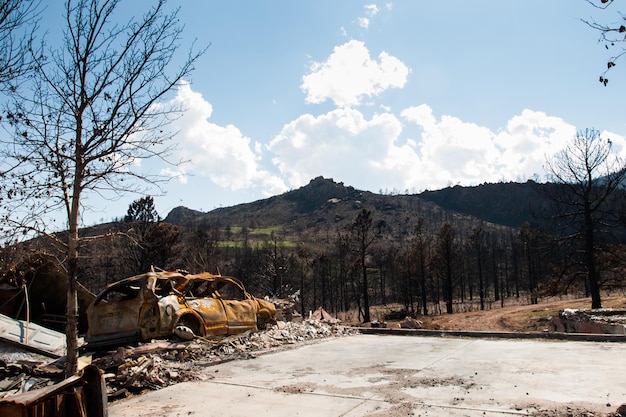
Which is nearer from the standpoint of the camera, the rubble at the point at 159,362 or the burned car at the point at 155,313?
the rubble at the point at 159,362

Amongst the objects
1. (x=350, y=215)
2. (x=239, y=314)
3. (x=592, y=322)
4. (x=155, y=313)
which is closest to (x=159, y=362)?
(x=155, y=313)

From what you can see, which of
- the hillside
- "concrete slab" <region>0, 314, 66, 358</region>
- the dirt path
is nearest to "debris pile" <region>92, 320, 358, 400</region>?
"concrete slab" <region>0, 314, 66, 358</region>

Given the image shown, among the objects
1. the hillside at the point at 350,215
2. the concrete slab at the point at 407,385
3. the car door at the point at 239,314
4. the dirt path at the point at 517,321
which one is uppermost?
the hillside at the point at 350,215

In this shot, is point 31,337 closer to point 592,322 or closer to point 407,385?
point 407,385

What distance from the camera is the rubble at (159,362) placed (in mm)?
6703

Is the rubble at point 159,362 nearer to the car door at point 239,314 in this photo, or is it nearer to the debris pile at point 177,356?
the debris pile at point 177,356

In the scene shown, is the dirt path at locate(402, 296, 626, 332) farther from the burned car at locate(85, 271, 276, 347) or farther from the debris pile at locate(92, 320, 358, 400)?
the burned car at locate(85, 271, 276, 347)

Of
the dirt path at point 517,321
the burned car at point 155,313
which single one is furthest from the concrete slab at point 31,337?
the dirt path at point 517,321

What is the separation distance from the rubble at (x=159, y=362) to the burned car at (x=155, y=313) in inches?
11.4

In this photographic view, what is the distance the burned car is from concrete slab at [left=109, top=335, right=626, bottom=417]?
65.6 inches

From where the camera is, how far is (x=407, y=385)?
20.5 feet

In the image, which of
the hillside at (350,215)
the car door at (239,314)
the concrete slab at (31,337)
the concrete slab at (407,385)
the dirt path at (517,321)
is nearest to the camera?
the concrete slab at (407,385)

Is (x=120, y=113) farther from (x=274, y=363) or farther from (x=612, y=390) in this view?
(x=612, y=390)

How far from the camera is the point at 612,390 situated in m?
5.53
